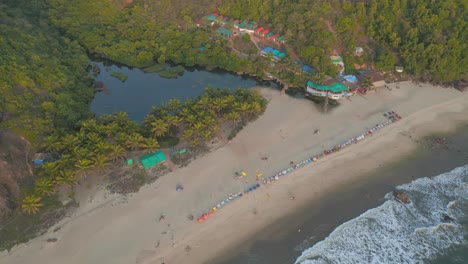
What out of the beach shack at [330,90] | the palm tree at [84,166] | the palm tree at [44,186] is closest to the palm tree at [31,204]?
the palm tree at [44,186]

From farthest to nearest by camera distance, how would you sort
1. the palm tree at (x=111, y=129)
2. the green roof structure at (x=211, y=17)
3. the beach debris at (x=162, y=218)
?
1. the green roof structure at (x=211, y=17)
2. the palm tree at (x=111, y=129)
3. the beach debris at (x=162, y=218)

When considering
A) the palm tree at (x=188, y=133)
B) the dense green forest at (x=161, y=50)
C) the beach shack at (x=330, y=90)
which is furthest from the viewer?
the beach shack at (x=330, y=90)

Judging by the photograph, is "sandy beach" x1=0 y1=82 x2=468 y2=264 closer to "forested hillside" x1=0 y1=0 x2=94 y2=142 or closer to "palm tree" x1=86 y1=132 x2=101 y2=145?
"palm tree" x1=86 y1=132 x2=101 y2=145

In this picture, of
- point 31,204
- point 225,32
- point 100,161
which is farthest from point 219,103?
point 225,32

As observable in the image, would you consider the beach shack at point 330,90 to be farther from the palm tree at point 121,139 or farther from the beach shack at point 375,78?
the palm tree at point 121,139

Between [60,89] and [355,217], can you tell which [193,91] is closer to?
[60,89]

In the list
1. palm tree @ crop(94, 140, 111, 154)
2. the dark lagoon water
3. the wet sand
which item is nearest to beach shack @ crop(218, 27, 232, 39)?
the dark lagoon water
